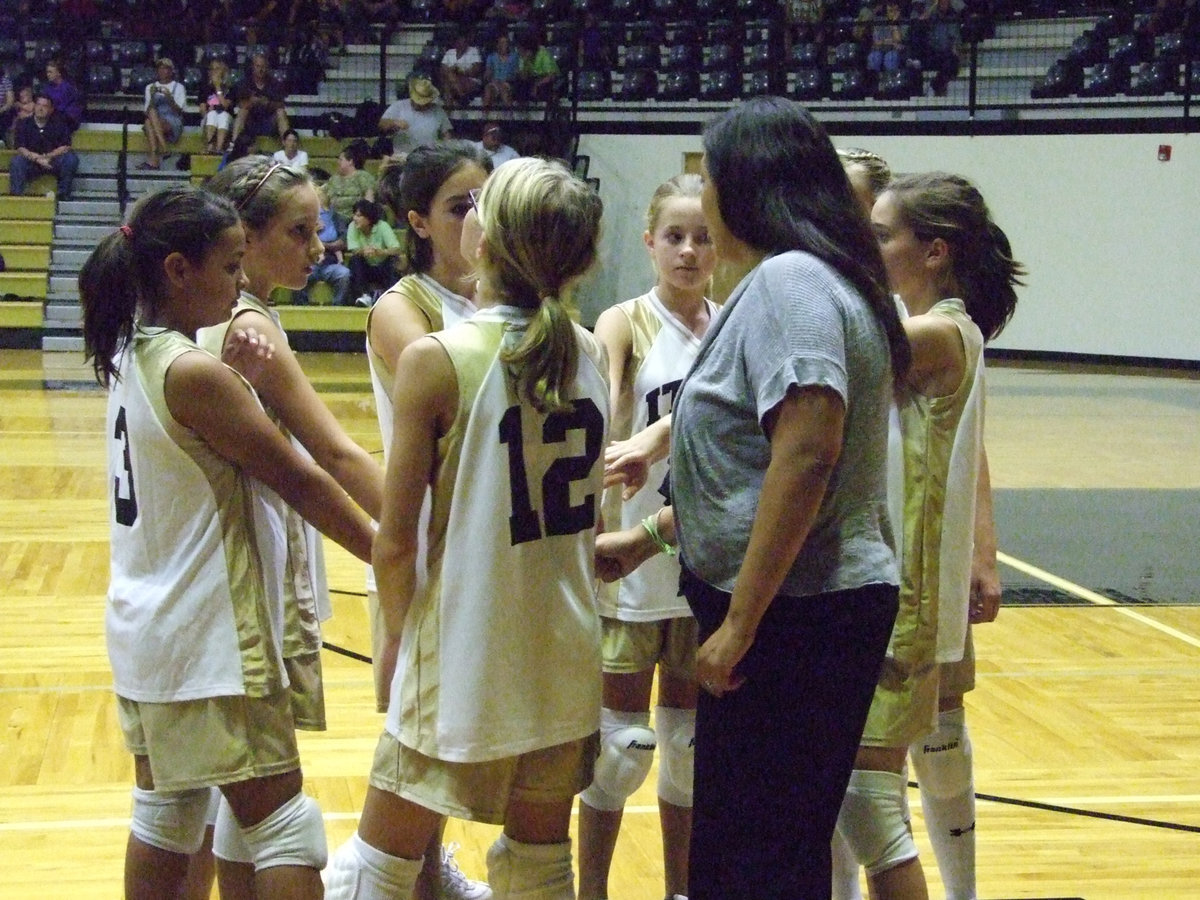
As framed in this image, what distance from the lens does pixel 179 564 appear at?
7.04ft

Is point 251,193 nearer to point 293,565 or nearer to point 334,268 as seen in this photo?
point 293,565

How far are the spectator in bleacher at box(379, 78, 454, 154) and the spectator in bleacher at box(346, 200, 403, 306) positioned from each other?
5.32ft

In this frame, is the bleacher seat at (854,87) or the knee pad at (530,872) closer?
the knee pad at (530,872)

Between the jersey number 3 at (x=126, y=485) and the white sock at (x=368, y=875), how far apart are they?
57 cm

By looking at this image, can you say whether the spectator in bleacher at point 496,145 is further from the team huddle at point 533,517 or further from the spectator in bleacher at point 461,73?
the team huddle at point 533,517

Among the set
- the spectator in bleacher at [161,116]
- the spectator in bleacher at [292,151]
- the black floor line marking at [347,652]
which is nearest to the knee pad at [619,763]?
the black floor line marking at [347,652]

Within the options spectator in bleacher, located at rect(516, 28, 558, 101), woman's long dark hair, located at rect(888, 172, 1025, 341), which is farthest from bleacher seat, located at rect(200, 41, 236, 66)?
woman's long dark hair, located at rect(888, 172, 1025, 341)

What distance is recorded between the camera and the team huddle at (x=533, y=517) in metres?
1.92

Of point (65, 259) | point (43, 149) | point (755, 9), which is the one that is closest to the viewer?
point (65, 259)

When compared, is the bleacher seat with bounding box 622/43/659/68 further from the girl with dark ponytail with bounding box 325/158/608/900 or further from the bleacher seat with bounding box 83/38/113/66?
the girl with dark ponytail with bounding box 325/158/608/900

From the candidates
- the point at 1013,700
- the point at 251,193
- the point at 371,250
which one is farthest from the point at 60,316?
the point at 251,193

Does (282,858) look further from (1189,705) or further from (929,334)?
(1189,705)

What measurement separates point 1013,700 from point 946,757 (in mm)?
1864

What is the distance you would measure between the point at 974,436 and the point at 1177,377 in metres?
13.0
